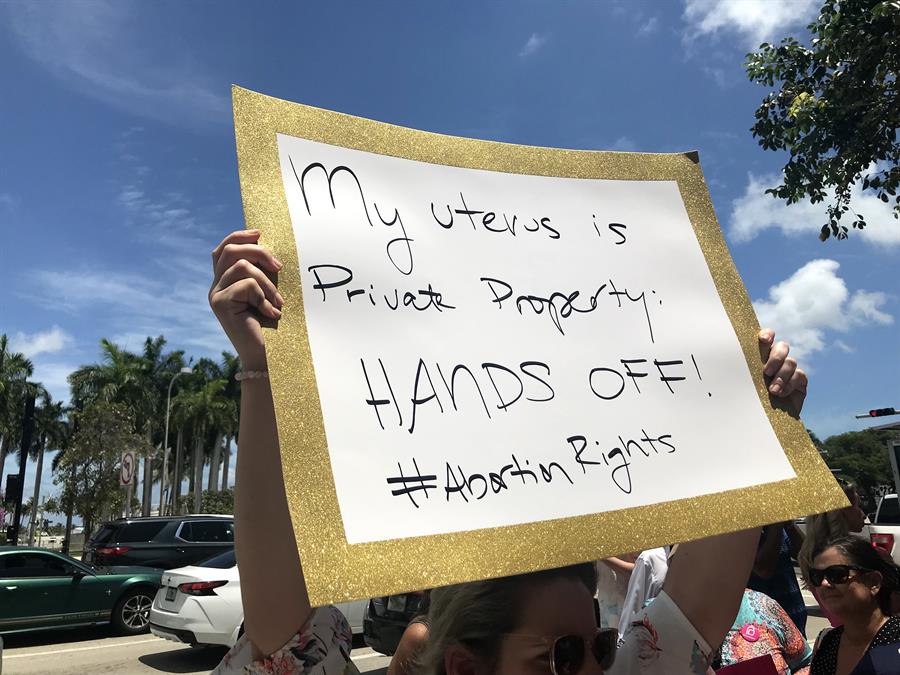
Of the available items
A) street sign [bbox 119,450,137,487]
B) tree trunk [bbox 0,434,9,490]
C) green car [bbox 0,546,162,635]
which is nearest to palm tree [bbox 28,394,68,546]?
tree trunk [bbox 0,434,9,490]

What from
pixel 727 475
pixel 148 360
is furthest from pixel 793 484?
pixel 148 360

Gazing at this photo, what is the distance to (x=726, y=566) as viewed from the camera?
160 centimetres

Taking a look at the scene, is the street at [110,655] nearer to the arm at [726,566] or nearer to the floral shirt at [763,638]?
the floral shirt at [763,638]

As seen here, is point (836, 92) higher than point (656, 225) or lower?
higher

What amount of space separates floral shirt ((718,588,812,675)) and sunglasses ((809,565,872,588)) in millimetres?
→ 265

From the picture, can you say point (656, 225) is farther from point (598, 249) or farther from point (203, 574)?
point (203, 574)

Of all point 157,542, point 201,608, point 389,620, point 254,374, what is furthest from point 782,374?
point 157,542

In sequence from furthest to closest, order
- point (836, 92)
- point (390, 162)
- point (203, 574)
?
point (203, 574)
point (836, 92)
point (390, 162)

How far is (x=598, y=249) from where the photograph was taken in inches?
58.9

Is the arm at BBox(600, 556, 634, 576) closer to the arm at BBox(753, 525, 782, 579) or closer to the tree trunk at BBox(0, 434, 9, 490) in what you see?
the arm at BBox(753, 525, 782, 579)

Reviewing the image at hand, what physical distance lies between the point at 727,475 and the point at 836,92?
7.47 m

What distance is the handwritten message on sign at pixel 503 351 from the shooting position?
1117mm

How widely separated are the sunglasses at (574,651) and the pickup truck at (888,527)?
954cm

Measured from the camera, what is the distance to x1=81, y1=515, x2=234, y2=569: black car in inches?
474
